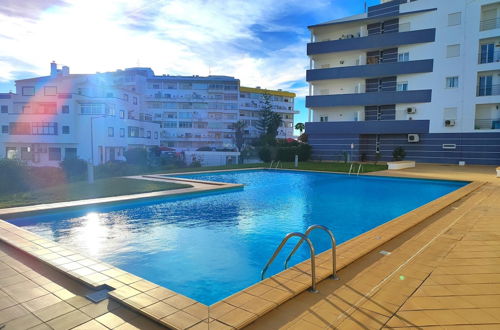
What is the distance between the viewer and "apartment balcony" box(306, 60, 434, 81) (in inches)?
1166

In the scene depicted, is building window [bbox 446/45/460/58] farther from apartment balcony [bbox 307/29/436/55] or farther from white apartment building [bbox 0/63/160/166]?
white apartment building [bbox 0/63/160/166]

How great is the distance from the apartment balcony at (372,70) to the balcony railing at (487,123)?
6188mm

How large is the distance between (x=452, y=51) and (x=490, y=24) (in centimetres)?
325

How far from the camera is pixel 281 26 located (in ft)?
76.6

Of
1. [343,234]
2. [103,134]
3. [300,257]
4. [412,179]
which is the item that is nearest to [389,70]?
[412,179]

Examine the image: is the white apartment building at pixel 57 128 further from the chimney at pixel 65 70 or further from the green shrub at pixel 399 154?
the green shrub at pixel 399 154

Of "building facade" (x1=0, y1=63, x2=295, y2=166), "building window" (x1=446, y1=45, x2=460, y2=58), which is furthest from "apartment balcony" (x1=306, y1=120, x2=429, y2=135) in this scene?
"building facade" (x1=0, y1=63, x2=295, y2=166)

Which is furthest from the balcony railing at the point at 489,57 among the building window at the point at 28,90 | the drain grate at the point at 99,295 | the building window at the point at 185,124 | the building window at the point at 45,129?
the building window at the point at 28,90

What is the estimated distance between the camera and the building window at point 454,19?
91.7ft

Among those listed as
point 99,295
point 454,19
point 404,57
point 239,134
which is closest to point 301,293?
point 99,295

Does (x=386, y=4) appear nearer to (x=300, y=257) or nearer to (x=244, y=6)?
(x=244, y=6)

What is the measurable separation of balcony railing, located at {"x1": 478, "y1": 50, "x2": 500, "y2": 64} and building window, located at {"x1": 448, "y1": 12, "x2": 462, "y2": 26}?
3.46m

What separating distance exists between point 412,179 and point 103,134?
1292 inches

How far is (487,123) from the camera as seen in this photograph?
1093 inches
